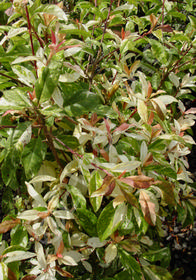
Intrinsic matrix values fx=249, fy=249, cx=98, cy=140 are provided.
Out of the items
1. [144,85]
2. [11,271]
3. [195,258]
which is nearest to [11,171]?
[11,271]

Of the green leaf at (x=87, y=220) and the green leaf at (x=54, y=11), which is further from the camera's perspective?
the green leaf at (x=87, y=220)

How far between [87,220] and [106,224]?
11 centimetres

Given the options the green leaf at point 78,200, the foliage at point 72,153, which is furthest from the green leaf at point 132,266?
the green leaf at point 78,200

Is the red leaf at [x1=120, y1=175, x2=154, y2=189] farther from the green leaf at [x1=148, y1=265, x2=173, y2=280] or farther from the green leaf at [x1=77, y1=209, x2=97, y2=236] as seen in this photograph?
the green leaf at [x1=148, y1=265, x2=173, y2=280]

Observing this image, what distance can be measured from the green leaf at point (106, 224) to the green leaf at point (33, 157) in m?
0.24

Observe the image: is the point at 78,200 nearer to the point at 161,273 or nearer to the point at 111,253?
the point at 111,253

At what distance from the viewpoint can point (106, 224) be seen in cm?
Answer: 73

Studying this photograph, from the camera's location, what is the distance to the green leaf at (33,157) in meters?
0.72

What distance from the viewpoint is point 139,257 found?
1067mm

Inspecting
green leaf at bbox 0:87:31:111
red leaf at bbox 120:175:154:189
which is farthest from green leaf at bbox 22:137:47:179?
red leaf at bbox 120:175:154:189

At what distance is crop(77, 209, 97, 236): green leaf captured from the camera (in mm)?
804

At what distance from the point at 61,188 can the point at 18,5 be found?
1.96 ft

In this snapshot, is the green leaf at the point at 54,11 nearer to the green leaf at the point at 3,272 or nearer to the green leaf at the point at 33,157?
the green leaf at the point at 33,157

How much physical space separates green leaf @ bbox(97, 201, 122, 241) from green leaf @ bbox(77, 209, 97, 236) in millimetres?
85
